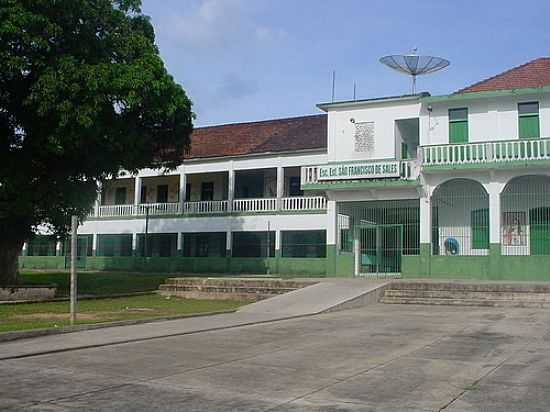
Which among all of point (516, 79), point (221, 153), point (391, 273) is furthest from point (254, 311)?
point (221, 153)

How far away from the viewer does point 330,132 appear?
2878 cm

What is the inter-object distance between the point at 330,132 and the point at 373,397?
72.9ft

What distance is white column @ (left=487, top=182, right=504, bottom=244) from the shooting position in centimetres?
2478

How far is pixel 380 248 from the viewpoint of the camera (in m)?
27.4

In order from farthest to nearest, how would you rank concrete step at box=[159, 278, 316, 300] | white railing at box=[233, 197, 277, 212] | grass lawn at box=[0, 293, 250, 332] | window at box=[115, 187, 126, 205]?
window at box=[115, 187, 126, 205] → white railing at box=[233, 197, 277, 212] → concrete step at box=[159, 278, 316, 300] → grass lawn at box=[0, 293, 250, 332]

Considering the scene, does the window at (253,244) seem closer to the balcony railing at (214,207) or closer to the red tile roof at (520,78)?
the balcony railing at (214,207)

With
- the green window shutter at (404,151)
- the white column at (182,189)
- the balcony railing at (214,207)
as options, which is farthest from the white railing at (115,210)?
the green window shutter at (404,151)

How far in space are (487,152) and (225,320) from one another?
13.9 m

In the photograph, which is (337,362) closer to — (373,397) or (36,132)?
(373,397)

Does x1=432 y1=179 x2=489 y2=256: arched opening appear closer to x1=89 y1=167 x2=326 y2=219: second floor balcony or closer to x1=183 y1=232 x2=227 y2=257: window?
x1=89 y1=167 x2=326 y2=219: second floor balcony

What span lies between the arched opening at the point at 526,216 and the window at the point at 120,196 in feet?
85.5

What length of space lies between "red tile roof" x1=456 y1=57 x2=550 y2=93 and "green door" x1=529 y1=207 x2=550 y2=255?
510 cm

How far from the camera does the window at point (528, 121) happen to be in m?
25.2

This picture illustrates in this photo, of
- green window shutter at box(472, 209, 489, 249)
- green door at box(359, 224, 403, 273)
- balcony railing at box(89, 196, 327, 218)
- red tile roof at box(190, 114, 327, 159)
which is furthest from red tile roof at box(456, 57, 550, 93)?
balcony railing at box(89, 196, 327, 218)
